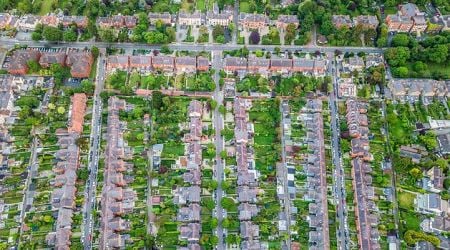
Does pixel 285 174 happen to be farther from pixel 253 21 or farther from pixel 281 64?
pixel 253 21

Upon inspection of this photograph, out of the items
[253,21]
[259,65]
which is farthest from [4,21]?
[259,65]

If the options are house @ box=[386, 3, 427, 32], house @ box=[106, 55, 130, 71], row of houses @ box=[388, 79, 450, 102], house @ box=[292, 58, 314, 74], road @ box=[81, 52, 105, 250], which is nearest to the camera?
road @ box=[81, 52, 105, 250]

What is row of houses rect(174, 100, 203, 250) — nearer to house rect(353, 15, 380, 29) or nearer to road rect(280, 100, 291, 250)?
road rect(280, 100, 291, 250)

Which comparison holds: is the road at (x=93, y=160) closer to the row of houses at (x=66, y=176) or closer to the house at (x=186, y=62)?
the row of houses at (x=66, y=176)

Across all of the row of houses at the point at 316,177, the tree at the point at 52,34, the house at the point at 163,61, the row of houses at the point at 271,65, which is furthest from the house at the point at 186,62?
the tree at the point at 52,34

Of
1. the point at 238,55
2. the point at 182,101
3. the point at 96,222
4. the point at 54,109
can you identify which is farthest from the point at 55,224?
the point at 238,55

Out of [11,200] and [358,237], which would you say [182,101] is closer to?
[11,200]

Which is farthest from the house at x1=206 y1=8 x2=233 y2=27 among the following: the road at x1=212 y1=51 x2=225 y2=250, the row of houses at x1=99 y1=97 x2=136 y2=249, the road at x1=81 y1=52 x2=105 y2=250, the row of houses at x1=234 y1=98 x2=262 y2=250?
the row of houses at x1=99 y1=97 x2=136 y2=249
